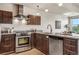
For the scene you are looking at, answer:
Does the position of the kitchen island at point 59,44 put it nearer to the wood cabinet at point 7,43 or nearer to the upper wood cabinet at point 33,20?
the upper wood cabinet at point 33,20

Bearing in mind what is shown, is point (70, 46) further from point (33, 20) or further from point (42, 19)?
point (33, 20)

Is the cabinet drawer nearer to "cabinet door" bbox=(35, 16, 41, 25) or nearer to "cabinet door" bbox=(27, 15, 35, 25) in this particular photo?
"cabinet door" bbox=(35, 16, 41, 25)

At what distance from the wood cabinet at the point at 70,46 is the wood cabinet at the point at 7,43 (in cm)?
97

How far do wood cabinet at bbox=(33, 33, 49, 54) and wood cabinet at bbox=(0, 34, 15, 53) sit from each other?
425 millimetres

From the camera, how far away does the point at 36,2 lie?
1874 mm

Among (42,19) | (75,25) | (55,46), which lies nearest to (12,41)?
(42,19)

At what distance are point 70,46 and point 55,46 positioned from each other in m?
0.29

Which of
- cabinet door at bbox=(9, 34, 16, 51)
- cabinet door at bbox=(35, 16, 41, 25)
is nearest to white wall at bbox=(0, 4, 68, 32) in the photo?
cabinet door at bbox=(35, 16, 41, 25)

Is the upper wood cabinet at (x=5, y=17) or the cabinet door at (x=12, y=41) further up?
the upper wood cabinet at (x=5, y=17)

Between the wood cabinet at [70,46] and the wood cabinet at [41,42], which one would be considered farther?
the wood cabinet at [41,42]

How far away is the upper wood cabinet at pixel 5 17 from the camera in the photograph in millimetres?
1828

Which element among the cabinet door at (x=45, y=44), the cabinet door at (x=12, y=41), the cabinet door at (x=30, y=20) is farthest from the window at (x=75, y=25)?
the cabinet door at (x=12, y=41)

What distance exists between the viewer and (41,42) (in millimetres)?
2041

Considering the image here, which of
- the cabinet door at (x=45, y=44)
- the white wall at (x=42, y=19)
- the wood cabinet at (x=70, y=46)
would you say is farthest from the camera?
the cabinet door at (x=45, y=44)
